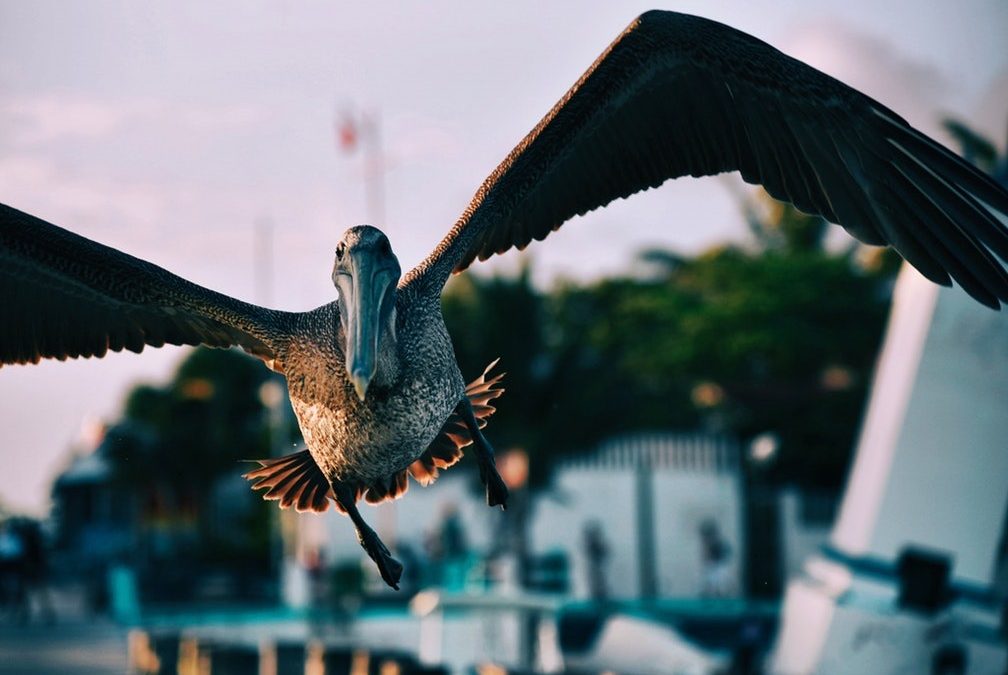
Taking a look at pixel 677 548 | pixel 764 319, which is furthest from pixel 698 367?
pixel 677 548

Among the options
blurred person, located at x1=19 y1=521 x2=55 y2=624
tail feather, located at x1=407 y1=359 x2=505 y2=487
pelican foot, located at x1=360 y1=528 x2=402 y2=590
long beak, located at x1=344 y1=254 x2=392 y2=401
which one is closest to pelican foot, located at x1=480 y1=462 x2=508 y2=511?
tail feather, located at x1=407 y1=359 x2=505 y2=487

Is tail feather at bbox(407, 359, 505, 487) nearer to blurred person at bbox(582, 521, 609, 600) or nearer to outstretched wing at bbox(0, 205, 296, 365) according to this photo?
outstretched wing at bbox(0, 205, 296, 365)

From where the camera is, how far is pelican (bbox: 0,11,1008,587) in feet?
14.0

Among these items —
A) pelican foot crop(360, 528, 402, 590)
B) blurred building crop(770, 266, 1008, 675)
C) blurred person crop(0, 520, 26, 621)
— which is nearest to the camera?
pelican foot crop(360, 528, 402, 590)

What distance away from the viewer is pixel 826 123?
520 centimetres

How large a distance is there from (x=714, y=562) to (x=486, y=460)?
18.3 meters

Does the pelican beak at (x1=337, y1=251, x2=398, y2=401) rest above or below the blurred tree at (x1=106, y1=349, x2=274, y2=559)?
below

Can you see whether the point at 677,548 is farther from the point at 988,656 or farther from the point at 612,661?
the point at 988,656

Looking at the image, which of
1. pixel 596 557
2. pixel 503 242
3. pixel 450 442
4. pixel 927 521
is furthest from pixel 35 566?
pixel 450 442

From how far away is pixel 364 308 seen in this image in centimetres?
380

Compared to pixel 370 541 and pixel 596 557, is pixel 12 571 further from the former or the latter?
pixel 370 541

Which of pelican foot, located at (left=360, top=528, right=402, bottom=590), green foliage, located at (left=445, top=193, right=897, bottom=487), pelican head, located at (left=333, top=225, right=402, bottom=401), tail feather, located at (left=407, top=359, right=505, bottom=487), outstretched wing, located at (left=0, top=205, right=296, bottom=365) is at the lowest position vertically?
pelican foot, located at (left=360, top=528, right=402, bottom=590)

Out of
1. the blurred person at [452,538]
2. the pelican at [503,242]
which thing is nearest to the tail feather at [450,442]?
the pelican at [503,242]

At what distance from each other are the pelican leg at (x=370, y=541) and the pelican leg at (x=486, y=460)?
0.51 m
